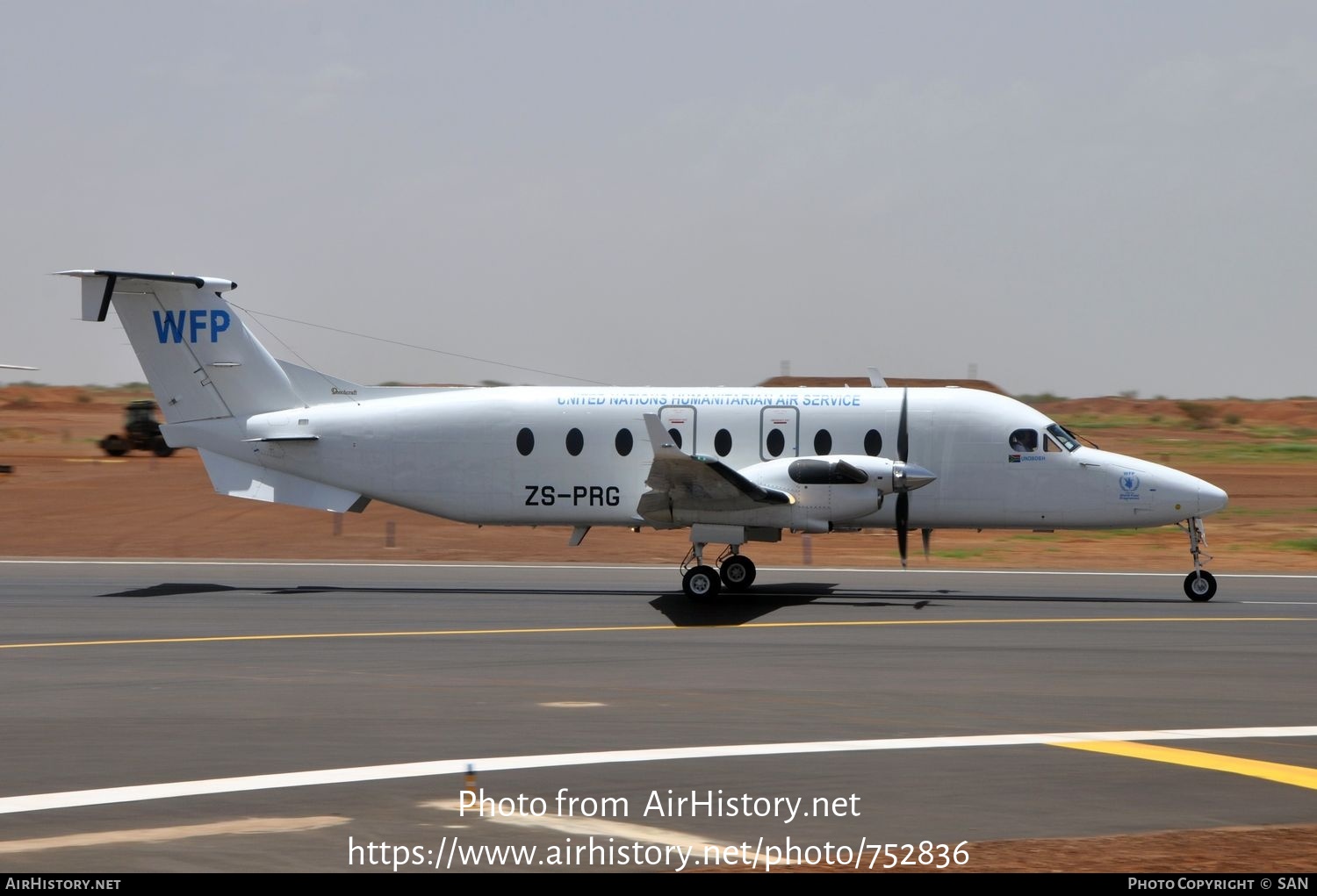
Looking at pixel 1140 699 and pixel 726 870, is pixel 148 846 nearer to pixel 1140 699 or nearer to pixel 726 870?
pixel 726 870

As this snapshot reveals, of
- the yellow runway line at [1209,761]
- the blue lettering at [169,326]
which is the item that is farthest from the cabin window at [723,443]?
the yellow runway line at [1209,761]

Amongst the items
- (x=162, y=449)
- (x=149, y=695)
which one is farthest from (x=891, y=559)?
(x=162, y=449)

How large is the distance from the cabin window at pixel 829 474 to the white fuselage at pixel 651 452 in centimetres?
13

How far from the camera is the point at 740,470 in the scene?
67.2 ft

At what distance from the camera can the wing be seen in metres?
18.1

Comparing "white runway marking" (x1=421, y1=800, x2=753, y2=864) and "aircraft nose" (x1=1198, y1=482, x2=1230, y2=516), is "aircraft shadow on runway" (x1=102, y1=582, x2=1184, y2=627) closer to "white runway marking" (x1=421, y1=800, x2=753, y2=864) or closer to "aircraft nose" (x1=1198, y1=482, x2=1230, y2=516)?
"aircraft nose" (x1=1198, y1=482, x2=1230, y2=516)

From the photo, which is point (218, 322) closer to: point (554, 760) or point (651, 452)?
point (651, 452)

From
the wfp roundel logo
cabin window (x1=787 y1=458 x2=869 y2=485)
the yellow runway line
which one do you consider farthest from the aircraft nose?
the yellow runway line

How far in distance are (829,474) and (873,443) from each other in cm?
133

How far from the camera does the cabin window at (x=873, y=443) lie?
805 inches

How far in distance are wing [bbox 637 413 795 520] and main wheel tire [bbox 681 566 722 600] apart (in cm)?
95

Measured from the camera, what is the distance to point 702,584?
19.3 metres

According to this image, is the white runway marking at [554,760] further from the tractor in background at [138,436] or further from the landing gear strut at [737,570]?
the tractor in background at [138,436]
